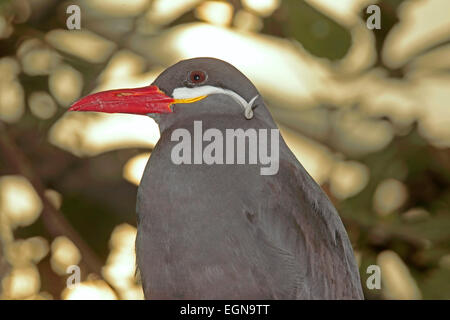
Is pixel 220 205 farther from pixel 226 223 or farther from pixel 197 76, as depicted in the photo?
pixel 197 76

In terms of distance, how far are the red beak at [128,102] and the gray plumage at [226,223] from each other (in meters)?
0.01

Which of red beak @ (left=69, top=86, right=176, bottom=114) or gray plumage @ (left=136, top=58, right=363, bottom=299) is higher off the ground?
red beak @ (left=69, top=86, right=176, bottom=114)

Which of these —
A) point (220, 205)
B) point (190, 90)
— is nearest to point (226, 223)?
point (220, 205)

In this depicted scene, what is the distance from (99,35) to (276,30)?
1.15 feet

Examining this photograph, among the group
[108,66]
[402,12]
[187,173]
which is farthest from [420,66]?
[187,173]

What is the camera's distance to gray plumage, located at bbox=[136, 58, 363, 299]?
850 mm

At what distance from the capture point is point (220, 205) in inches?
33.8

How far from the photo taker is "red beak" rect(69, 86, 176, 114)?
87 centimetres

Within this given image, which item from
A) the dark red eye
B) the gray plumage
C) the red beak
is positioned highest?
the dark red eye

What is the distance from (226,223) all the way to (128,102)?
0.19m

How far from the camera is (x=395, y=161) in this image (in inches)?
57.3

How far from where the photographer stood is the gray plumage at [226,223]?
2.79 feet

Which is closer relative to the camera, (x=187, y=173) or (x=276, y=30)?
(x=187, y=173)
